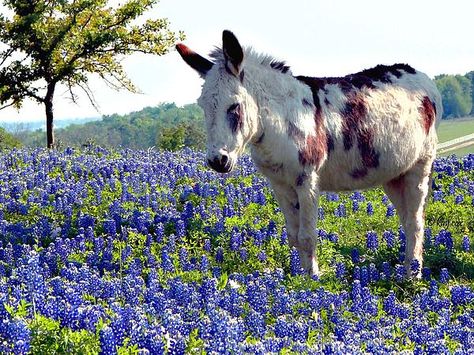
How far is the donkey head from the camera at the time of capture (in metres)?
7.79

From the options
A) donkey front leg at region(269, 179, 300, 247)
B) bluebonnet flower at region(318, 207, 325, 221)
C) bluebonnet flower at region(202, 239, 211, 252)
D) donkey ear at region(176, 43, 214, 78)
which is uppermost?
donkey ear at region(176, 43, 214, 78)

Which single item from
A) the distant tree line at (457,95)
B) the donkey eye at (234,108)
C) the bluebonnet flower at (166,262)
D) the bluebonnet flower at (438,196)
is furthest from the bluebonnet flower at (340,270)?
the distant tree line at (457,95)

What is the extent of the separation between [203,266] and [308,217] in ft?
4.27

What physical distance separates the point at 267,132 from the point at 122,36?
1052 inches

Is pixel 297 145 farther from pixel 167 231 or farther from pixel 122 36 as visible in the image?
pixel 122 36

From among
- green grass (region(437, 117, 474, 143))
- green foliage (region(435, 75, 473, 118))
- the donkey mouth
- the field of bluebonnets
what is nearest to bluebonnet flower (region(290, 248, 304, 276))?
the field of bluebonnets

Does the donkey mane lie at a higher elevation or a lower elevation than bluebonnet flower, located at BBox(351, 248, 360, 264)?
higher

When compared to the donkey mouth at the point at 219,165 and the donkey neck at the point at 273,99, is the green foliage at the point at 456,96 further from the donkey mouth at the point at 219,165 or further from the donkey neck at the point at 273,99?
the donkey mouth at the point at 219,165

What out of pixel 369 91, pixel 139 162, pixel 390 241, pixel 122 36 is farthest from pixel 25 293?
pixel 122 36

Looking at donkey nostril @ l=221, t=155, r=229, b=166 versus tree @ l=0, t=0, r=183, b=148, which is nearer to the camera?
donkey nostril @ l=221, t=155, r=229, b=166

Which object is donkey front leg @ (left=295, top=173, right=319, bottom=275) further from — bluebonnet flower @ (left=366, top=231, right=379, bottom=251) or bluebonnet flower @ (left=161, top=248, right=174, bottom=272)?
bluebonnet flower @ (left=366, top=231, right=379, bottom=251)

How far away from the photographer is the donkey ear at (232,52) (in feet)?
25.7

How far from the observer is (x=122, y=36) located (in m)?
33.9

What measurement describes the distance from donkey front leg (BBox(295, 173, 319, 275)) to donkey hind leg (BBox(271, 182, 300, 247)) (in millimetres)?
151
